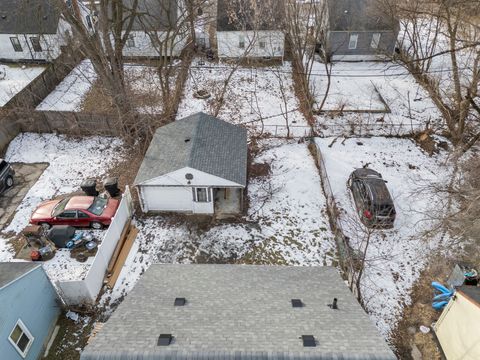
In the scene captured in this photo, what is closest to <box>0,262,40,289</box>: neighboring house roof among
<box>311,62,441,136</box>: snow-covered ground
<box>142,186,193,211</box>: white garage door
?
<box>142,186,193,211</box>: white garage door

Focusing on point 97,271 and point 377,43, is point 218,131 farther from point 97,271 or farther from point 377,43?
point 377,43

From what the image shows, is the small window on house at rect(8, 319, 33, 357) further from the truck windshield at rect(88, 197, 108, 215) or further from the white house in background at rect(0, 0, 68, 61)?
the white house in background at rect(0, 0, 68, 61)

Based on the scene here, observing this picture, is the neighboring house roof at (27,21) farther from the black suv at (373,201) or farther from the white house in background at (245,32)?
the black suv at (373,201)

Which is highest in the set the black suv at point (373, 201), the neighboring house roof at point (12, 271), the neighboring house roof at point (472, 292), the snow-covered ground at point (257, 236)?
the neighboring house roof at point (12, 271)

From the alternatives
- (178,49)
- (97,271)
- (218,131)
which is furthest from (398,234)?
(178,49)

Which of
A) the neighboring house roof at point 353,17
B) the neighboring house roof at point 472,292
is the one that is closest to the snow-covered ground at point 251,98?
the neighboring house roof at point 353,17

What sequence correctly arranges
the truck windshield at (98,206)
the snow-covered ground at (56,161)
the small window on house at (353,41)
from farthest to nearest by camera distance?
the small window on house at (353,41)
the snow-covered ground at (56,161)
the truck windshield at (98,206)
